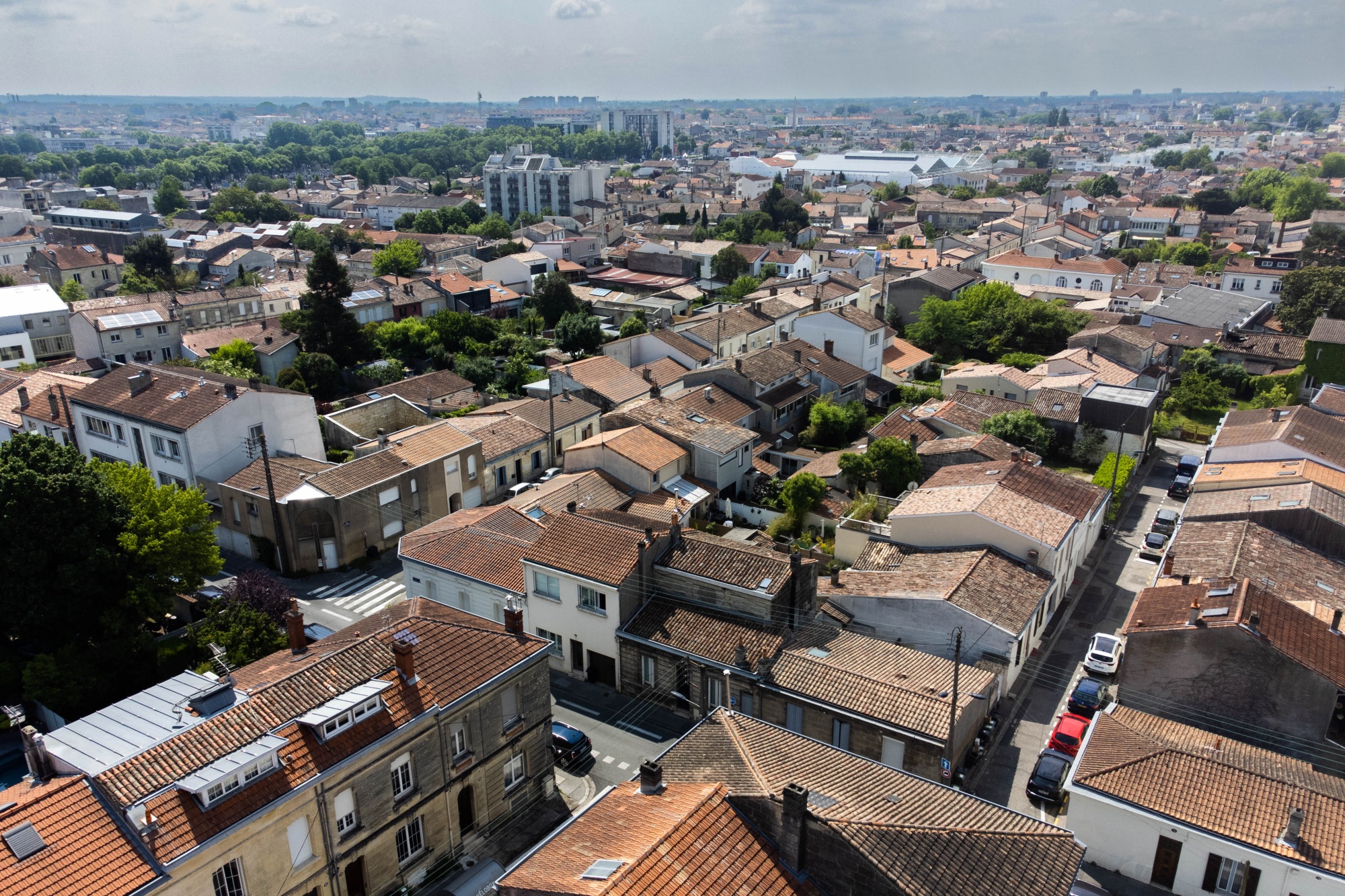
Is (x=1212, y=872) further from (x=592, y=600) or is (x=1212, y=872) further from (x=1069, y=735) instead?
(x=592, y=600)

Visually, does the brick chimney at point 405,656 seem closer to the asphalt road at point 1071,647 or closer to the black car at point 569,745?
the black car at point 569,745

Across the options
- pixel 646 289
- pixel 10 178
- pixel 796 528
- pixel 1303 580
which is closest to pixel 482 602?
pixel 796 528

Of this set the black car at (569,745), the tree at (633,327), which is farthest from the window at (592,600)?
the tree at (633,327)

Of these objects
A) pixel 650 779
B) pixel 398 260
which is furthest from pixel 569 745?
pixel 398 260

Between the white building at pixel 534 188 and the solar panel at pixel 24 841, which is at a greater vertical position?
the white building at pixel 534 188

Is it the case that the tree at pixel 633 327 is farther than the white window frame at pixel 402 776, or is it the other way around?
the tree at pixel 633 327

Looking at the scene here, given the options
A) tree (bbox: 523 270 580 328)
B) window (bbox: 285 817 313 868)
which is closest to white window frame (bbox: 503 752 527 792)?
window (bbox: 285 817 313 868)
